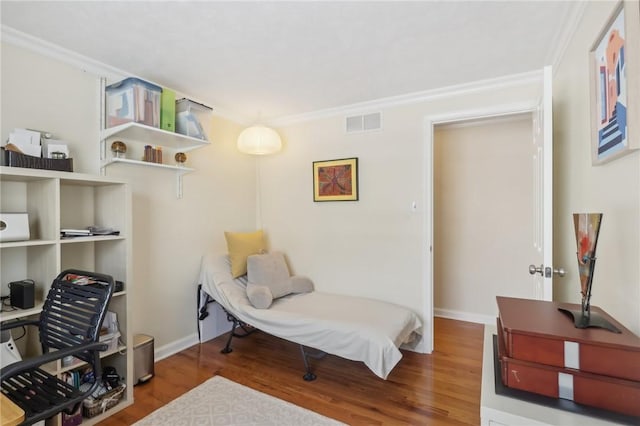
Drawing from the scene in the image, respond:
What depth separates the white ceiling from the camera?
166 cm

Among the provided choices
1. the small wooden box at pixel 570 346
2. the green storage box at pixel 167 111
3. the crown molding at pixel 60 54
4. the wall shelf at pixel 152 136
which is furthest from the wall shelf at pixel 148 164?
the small wooden box at pixel 570 346

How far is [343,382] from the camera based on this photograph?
92.9 inches

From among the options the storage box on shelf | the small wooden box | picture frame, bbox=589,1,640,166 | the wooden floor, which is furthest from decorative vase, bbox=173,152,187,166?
picture frame, bbox=589,1,640,166

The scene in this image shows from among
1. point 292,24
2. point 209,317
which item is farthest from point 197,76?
point 209,317

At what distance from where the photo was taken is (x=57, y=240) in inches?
70.1

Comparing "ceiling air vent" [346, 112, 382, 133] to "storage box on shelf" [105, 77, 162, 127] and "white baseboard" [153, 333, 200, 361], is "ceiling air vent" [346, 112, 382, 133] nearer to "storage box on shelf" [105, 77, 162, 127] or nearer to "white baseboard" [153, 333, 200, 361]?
"storage box on shelf" [105, 77, 162, 127]

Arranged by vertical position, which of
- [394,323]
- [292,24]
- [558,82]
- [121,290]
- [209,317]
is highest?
[292,24]

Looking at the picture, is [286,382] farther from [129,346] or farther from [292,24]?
[292,24]

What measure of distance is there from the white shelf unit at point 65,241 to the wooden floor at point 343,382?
0.42 metres

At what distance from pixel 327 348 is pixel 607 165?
77.0 inches

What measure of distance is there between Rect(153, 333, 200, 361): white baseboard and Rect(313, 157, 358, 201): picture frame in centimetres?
186

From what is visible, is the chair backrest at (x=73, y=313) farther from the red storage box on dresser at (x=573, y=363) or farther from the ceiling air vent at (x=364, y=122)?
the ceiling air vent at (x=364, y=122)

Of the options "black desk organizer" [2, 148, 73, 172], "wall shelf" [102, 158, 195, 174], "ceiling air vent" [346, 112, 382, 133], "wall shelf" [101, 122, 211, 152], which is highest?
"ceiling air vent" [346, 112, 382, 133]

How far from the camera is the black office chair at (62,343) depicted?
131cm
